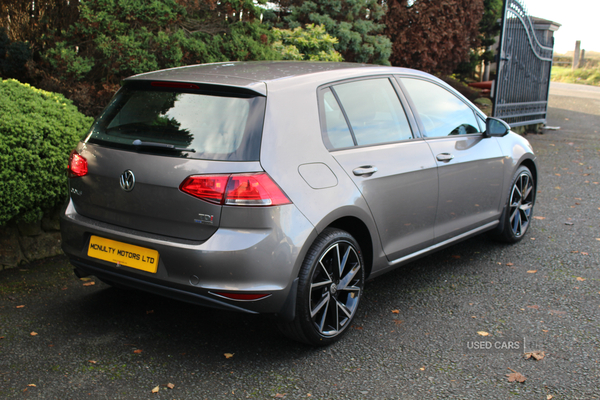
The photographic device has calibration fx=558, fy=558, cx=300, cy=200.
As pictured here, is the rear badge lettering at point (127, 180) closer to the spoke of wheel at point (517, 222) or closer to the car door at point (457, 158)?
the car door at point (457, 158)

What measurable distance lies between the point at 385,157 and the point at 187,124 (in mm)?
1338

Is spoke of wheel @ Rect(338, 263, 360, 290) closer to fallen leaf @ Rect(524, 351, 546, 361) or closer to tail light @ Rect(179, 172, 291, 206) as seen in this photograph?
tail light @ Rect(179, 172, 291, 206)

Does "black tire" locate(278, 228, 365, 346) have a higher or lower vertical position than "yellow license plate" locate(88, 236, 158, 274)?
lower

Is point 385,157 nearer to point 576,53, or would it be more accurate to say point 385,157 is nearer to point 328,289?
point 328,289

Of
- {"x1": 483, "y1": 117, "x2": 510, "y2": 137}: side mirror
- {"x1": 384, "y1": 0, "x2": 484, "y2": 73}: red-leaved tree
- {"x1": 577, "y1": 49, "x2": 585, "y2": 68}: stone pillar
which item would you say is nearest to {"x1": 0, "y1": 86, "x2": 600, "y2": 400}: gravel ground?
Answer: {"x1": 483, "y1": 117, "x2": 510, "y2": 137}: side mirror

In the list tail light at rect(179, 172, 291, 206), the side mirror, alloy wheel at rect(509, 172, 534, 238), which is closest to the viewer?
tail light at rect(179, 172, 291, 206)

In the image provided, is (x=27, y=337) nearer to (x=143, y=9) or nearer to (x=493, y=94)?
(x=143, y=9)

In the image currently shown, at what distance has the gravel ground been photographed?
3006 millimetres

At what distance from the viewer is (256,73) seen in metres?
3.41

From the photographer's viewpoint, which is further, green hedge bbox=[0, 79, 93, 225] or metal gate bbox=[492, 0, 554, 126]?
metal gate bbox=[492, 0, 554, 126]

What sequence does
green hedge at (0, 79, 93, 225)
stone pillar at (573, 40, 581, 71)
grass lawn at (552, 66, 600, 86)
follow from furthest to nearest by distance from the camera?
stone pillar at (573, 40, 581, 71) → grass lawn at (552, 66, 600, 86) → green hedge at (0, 79, 93, 225)

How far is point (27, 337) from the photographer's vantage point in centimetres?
351

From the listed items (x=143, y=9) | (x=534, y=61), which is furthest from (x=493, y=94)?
(x=143, y=9)

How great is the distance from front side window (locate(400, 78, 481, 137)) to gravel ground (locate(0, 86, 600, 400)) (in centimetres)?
123
